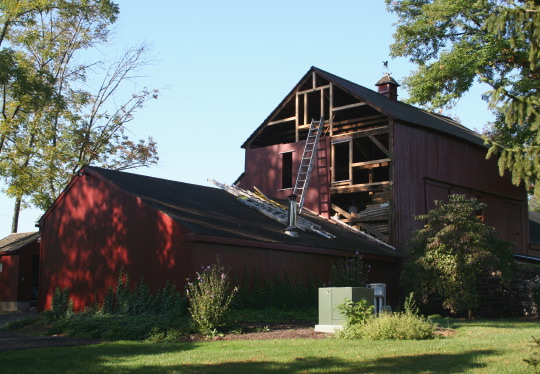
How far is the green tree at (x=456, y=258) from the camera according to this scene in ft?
60.8

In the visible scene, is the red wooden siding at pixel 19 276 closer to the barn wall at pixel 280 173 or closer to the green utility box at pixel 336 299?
the barn wall at pixel 280 173

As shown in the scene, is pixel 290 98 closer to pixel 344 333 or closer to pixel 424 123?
pixel 424 123

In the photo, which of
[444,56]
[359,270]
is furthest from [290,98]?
[359,270]

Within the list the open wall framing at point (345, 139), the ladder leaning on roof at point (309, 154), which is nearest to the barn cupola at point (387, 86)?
the open wall framing at point (345, 139)

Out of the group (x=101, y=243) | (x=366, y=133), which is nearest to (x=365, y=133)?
(x=366, y=133)

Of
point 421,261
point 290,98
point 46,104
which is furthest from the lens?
point 46,104

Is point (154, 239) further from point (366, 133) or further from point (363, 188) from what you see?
point (366, 133)

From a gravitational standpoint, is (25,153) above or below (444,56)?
below

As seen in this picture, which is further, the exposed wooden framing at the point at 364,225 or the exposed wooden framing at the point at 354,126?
the exposed wooden framing at the point at 354,126

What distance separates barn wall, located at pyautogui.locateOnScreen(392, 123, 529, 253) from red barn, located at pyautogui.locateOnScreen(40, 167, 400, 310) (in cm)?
342

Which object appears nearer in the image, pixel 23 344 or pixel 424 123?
pixel 23 344

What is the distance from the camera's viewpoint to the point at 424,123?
2636 centimetres

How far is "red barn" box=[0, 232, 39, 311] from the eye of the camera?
27.2m

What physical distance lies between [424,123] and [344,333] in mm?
15828
